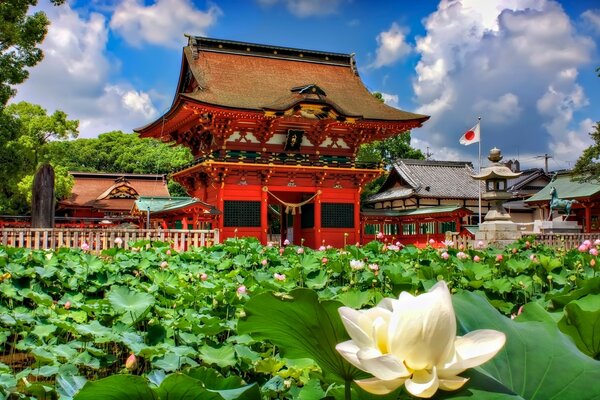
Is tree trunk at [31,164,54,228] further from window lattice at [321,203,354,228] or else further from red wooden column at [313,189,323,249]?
window lattice at [321,203,354,228]

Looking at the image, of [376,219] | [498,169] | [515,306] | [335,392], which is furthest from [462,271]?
[376,219]

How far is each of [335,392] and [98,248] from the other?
10487mm

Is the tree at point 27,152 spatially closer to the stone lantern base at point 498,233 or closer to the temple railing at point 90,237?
the temple railing at point 90,237

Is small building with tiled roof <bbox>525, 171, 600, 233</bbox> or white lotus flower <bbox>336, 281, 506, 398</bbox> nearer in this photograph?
white lotus flower <bbox>336, 281, 506, 398</bbox>

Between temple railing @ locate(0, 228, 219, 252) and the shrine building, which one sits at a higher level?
the shrine building

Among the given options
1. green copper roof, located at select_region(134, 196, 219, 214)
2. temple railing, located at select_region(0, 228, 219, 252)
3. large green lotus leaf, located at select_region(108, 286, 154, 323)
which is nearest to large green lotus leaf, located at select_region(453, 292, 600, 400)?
large green lotus leaf, located at select_region(108, 286, 154, 323)

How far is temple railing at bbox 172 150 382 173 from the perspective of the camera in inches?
740

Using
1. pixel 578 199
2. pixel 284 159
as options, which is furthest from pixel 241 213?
pixel 578 199

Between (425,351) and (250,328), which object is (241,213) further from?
(425,351)

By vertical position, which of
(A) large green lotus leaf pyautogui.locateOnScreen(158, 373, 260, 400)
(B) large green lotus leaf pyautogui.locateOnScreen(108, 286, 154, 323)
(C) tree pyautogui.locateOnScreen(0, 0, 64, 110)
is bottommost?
(B) large green lotus leaf pyautogui.locateOnScreen(108, 286, 154, 323)

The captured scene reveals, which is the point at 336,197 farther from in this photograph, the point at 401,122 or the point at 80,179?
the point at 80,179

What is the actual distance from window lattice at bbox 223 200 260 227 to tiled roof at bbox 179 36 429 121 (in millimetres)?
3297

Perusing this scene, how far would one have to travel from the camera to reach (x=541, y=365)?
2.78 ft

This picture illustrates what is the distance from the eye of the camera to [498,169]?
46.2 feet
